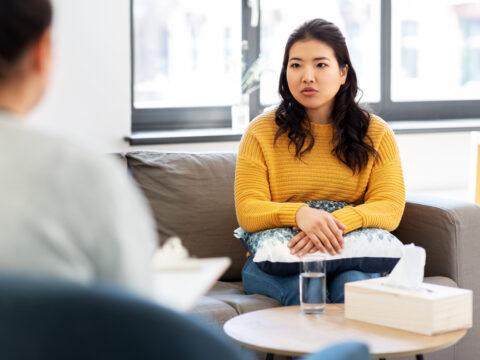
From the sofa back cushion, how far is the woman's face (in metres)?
0.44

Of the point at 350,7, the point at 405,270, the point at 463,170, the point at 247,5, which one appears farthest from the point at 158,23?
the point at 405,270

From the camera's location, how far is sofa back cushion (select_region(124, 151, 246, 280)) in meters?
2.65

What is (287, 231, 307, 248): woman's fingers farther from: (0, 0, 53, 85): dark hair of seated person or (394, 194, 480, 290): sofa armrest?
(0, 0, 53, 85): dark hair of seated person

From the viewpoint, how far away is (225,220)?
2711 millimetres

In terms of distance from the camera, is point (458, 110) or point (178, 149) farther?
point (458, 110)

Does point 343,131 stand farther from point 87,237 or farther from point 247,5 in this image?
point 87,237

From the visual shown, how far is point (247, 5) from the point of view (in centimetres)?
388

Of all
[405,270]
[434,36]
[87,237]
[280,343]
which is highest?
[434,36]

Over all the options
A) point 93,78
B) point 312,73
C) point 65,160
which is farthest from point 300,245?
point 65,160

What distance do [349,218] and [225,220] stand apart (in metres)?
0.53

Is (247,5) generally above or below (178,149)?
above

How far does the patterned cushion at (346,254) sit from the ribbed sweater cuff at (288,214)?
0.02 m

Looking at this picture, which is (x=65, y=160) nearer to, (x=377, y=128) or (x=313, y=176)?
(x=313, y=176)

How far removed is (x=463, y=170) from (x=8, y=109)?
141 inches
